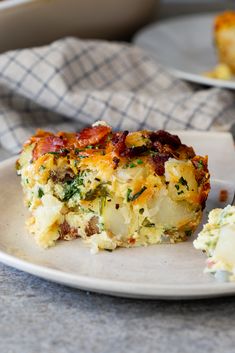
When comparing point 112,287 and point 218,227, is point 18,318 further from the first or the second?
point 218,227

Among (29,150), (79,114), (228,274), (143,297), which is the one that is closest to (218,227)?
(228,274)

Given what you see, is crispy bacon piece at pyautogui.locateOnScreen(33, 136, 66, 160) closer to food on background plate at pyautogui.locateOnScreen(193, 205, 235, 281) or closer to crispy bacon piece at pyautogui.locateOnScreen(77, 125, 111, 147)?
crispy bacon piece at pyautogui.locateOnScreen(77, 125, 111, 147)

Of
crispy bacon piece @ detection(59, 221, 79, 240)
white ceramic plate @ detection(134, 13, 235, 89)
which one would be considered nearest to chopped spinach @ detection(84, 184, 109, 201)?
crispy bacon piece @ detection(59, 221, 79, 240)

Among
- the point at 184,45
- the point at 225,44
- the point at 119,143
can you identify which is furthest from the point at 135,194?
the point at 184,45

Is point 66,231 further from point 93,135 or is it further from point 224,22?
point 224,22

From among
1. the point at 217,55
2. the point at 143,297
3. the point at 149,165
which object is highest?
the point at 149,165

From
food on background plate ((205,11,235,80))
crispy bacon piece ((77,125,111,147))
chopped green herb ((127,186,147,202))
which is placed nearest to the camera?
chopped green herb ((127,186,147,202))
